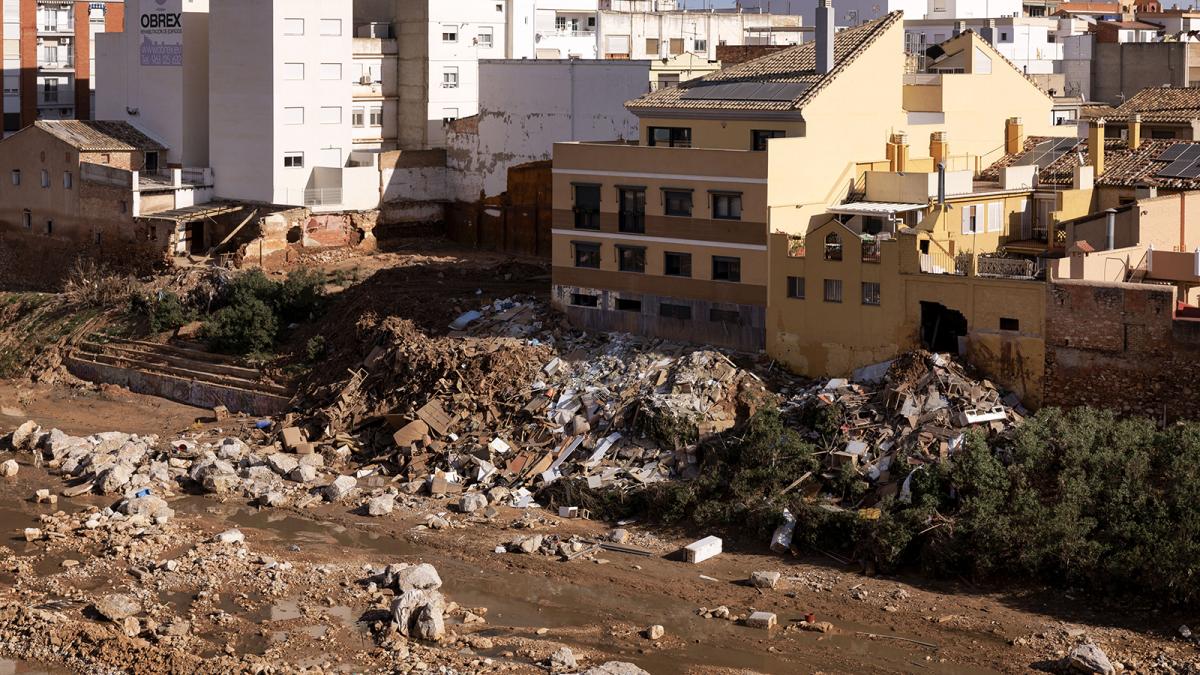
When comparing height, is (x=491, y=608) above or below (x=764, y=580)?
below

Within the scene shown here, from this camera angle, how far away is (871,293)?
43.6 meters

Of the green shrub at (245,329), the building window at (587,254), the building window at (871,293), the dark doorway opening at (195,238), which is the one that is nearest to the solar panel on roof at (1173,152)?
the building window at (871,293)

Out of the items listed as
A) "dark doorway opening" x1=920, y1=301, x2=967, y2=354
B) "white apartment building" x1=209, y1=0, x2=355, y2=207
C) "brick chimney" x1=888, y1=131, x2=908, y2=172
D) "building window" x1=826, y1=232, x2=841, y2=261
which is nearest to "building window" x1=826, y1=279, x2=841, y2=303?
"building window" x1=826, y1=232, x2=841, y2=261

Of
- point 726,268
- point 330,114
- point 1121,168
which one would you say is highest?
point 330,114

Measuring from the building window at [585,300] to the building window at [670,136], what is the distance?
430cm

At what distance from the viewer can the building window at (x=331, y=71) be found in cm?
6412

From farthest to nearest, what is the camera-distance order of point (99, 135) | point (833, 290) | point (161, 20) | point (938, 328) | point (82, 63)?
1. point (82, 63)
2. point (161, 20)
3. point (99, 135)
4. point (833, 290)
5. point (938, 328)

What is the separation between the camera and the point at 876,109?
48594mm

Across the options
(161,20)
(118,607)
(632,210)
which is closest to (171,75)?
(161,20)

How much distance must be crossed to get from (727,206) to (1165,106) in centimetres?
1715

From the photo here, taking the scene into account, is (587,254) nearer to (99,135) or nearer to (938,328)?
(938,328)

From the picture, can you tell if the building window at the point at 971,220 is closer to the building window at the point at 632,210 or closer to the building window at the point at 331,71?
the building window at the point at 632,210

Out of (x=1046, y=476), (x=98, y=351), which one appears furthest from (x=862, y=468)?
(x=98, y=351)

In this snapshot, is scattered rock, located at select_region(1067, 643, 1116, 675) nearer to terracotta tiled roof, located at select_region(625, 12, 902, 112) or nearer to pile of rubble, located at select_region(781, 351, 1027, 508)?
pile of rubble, located at select_region(781, 351, 1027, 508)
